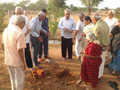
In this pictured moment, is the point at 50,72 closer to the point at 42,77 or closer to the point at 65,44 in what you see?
the point at 42,77

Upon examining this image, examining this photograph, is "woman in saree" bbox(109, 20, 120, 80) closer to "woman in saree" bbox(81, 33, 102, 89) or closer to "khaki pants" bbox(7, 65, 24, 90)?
"woman in saree" bbox(81, 33, 102, 89)

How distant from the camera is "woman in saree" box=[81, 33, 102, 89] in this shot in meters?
2.79

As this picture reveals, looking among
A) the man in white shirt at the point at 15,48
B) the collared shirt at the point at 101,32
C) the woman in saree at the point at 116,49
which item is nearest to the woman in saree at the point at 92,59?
the collared shirt at the point at 101,32

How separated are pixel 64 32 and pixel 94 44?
1.97 meters

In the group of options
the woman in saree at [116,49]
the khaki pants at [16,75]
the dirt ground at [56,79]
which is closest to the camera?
the khaki pants at [16,75]

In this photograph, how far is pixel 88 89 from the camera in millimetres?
3070

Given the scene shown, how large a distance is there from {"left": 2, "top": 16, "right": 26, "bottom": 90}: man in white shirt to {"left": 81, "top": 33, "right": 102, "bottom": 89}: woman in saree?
5.11ft

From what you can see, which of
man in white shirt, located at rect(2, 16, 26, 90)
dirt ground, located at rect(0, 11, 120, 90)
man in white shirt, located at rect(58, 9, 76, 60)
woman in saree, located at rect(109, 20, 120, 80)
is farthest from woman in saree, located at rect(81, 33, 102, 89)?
man in white shirt, located at rect(58, 9, 76, 60)

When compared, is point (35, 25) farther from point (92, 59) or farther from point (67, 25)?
point (92, 59)

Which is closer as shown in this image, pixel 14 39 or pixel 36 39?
pixel 14 39

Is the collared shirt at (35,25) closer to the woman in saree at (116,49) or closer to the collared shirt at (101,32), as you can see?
the collared shirt at (101,32)

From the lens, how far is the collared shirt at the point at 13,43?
2123 mm

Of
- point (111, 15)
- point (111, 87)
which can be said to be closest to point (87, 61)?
point (111, 87)

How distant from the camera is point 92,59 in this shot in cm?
286
